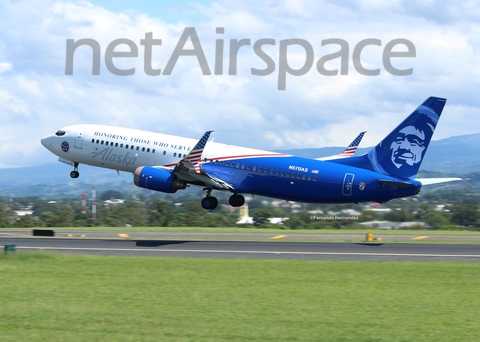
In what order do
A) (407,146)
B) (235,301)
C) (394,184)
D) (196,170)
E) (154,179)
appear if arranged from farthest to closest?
(196,170) < (154,179) < (407,146) < (394,184) < (235,301)

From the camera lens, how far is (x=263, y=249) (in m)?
44.5

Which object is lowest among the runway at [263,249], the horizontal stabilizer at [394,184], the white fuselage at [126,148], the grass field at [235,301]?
the grass field at [235,301]

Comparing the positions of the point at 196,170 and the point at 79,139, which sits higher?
the point at 79,139

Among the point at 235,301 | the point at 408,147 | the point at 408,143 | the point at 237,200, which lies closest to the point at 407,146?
the point at 408,147

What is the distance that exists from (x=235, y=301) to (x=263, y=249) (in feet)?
68.2

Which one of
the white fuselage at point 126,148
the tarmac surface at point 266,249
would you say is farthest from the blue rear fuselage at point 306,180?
the tarmac surface at point 266,249

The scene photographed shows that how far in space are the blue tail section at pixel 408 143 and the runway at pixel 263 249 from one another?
648 centimetres

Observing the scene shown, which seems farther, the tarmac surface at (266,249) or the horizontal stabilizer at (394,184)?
the horizontal stabilizer at (394,184)

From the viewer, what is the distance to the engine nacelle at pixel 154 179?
54.1m

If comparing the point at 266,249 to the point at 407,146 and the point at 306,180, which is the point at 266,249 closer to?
the point at 306,180

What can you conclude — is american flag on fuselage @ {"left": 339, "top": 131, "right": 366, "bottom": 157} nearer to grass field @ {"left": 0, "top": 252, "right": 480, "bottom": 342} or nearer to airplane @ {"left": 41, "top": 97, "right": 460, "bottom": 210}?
airplane @ {"left": 41, "top": 97, "right": 460, "bottom": 210}

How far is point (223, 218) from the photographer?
309 feet

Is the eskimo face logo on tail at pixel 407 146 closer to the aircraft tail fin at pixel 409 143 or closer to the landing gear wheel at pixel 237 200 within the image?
the aircraft tail fin at pixel 409 143

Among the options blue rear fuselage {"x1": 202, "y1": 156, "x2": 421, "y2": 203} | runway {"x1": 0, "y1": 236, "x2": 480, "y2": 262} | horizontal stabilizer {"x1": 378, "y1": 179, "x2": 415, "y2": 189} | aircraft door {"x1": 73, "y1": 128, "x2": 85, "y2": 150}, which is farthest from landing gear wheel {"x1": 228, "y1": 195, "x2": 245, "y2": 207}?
aircraft door {"x1": 73, "y1": 128, "x2": 85, "y2": 150}
